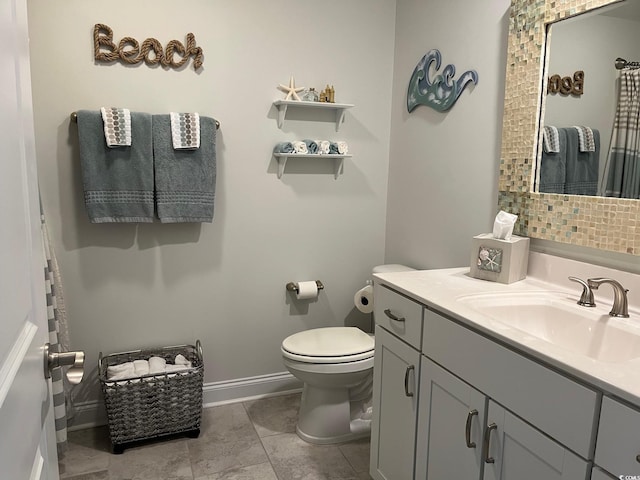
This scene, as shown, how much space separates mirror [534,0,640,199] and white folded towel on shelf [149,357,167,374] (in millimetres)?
1831

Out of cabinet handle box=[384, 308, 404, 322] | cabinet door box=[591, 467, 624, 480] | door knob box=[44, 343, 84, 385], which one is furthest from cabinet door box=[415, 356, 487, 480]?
door knob box=[44, 343, 84, 385]

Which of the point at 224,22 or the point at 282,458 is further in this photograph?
the point at 224,22

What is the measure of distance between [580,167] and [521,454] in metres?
1.00

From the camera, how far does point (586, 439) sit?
3.42 ft

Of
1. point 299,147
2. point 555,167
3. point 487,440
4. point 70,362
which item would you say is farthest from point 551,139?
point 70,362

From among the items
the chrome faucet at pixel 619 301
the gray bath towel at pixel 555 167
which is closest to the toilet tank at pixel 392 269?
the gray bath towel at pixel 555 167

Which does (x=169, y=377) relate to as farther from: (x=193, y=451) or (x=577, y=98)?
(x=577, y=98)

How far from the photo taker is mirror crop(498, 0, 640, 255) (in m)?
1.59

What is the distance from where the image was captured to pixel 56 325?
83.7 inches

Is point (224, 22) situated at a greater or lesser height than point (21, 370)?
greater

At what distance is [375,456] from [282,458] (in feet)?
1.68

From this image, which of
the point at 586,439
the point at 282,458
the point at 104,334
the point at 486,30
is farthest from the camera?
the point at 104,334

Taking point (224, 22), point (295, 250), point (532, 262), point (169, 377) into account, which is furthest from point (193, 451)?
point (224, 22)

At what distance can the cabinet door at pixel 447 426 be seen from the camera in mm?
1383
